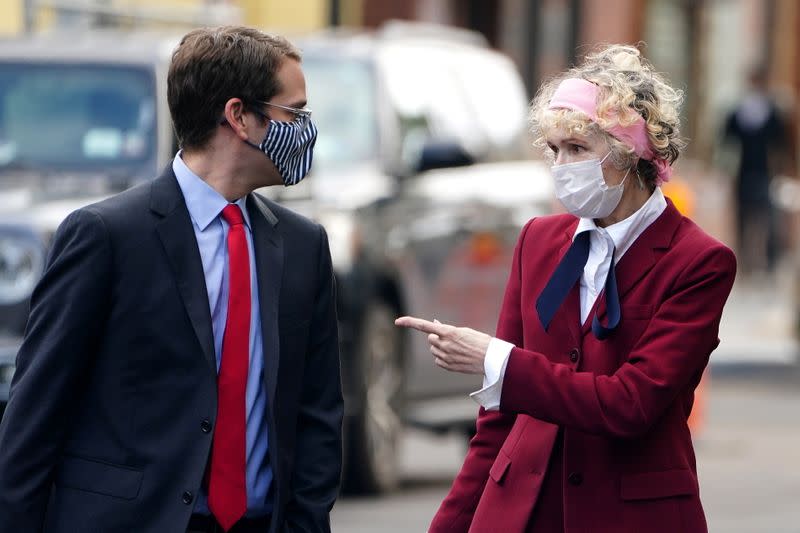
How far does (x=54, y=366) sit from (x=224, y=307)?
35 cm

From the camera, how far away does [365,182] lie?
33.7 feet

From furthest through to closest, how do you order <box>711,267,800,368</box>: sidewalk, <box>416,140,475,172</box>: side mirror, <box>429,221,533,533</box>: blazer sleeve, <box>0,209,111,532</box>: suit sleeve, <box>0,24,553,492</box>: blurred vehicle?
<box>711,267,800,368</box>: sidewalk
<box>416,140,475,172</box>: side mirror
<box>0,24,553,492</box>: blurred vehicle
<box>429,221,533,533</box>: blazer sleeve
<box>0,209,111,532</box>: suit sleeve

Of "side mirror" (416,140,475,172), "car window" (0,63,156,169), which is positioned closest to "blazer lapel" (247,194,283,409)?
"car window" (0,63,156,169)

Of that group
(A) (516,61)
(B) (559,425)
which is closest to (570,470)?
(B) (559,425)

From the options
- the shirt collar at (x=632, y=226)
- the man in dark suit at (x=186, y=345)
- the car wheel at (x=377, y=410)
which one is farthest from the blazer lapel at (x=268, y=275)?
the car wheel at (x=377, y=410)

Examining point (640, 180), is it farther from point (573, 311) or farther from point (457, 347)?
point (457, 347)

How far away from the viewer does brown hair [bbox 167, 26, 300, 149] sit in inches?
162

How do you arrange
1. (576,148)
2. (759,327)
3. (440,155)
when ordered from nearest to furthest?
(576,148)
(440,155)
(759,327)

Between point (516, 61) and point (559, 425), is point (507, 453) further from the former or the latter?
point (516, 61)

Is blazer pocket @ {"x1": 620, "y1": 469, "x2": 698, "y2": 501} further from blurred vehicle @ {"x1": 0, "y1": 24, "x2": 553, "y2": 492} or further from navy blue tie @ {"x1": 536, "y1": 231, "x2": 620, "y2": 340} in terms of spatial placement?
blurred vehicle @ {"x1": 0, "y1": 24, "x2": 553, "y2": 492}

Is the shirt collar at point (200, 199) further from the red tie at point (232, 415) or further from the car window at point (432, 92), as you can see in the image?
the car window at point (432, 92)

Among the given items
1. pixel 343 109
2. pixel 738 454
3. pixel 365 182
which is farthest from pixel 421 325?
pixel 738 454

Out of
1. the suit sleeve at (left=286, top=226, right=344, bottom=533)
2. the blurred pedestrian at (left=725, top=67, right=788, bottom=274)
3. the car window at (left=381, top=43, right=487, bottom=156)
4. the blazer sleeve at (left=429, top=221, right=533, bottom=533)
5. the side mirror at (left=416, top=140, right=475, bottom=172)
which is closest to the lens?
the suit sleeve at (left=286, top=226, right=344, bottom=533)

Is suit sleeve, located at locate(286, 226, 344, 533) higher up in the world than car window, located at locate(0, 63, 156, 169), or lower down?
higher up
